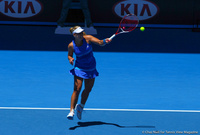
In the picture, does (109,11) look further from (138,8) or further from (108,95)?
(108,95)

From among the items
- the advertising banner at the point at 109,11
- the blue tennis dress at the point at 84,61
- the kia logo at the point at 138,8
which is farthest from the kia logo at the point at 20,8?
the blue tennis dress at the point at 84,61

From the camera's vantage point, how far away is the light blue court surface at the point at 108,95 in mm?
7273

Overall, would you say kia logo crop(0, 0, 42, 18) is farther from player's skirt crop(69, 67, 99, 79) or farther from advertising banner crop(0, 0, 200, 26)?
player's skirt crop(69, 67, 99, 79)

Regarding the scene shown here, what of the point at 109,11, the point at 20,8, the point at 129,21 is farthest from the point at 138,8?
the point at 20,8

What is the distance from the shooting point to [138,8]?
20.8 meters

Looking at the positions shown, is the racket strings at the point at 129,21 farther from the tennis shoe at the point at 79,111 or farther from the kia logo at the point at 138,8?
the tennis shoe at the point at 79,111

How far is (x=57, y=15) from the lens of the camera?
21.3 meters

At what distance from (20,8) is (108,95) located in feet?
40.4

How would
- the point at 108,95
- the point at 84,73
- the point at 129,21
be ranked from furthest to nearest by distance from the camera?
1. the point at 129,21
2. the point at 108,95
3. the point at 84,73

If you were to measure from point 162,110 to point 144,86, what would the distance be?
209 centimetres

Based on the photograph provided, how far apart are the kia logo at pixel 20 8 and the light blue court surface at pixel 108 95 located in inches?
→ 264

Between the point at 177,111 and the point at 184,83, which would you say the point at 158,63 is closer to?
the point at 184,83

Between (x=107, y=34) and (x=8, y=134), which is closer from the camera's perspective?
(x=8, y=134)

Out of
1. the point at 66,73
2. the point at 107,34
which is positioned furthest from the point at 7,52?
the point at 107,34
